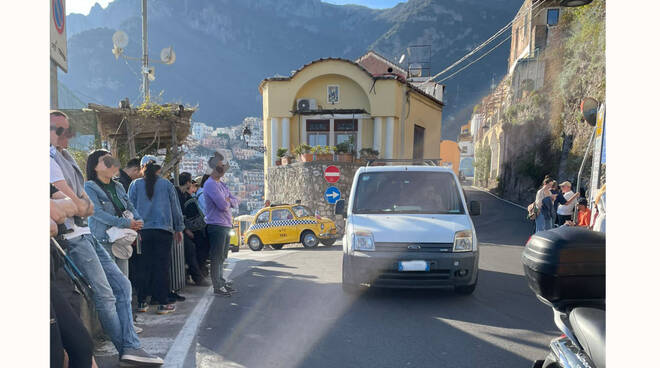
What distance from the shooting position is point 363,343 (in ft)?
13.8

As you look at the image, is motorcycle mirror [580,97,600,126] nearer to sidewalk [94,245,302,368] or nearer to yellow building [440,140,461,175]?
sidewalk [94,245,302,368]

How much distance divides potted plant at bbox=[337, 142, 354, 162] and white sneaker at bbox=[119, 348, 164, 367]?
19.2m

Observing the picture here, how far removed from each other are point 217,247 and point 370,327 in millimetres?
2544

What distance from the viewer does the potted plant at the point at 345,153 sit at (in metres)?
22.4

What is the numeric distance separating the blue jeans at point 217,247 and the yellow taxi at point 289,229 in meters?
9.72

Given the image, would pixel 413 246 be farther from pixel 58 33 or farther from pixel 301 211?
pixel 301 211

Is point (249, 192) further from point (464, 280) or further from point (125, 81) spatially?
point (464, 280)

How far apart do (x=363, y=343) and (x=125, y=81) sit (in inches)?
3050

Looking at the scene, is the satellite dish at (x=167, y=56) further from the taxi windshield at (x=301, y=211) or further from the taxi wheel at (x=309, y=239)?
the taxi wheel at (x=309, y=239)

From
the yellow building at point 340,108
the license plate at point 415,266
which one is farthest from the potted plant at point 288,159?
the license plate at point 415,266

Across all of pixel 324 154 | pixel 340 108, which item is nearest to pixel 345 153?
pixel 324 154

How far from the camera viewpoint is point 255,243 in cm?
1702
